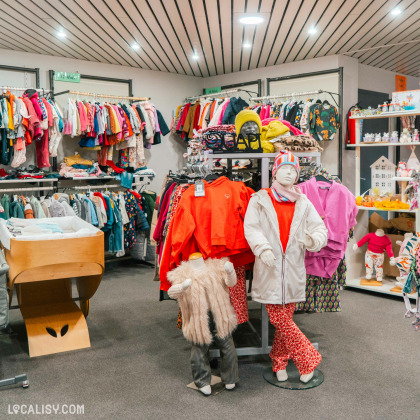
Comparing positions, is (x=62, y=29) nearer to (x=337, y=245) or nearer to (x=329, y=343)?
(x=337, y=245)

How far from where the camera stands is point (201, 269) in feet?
9.67

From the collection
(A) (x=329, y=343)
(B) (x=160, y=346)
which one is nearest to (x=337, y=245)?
(A) (x=329, y=343)

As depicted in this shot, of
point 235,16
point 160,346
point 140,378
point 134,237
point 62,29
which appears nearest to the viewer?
point 140,378

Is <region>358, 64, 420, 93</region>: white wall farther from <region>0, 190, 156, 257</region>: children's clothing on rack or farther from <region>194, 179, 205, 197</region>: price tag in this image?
<region>194, 179, 205, 197</region>: price tag

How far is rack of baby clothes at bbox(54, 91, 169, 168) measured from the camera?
586 centimetres

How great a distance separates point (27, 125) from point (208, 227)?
3151 millimetres

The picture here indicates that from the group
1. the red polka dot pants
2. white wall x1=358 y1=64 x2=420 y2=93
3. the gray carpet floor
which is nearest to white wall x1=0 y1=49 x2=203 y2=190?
white wall x1=358 y1=64 x2=420 y2=93

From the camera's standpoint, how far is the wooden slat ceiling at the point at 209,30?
4.16 m

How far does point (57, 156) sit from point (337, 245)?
4.26 metres

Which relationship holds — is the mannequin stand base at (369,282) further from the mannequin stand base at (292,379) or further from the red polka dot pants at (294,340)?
the red polka dot pants at (294,340)

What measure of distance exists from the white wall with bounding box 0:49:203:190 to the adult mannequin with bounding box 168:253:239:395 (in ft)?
13.3

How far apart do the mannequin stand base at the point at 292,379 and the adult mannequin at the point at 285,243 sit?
4 centimetres

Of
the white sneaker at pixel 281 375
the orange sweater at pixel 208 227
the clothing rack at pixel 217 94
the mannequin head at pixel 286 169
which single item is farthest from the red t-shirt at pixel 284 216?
the clothing rack at pixel 217 94

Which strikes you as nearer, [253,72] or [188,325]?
[188,325]
